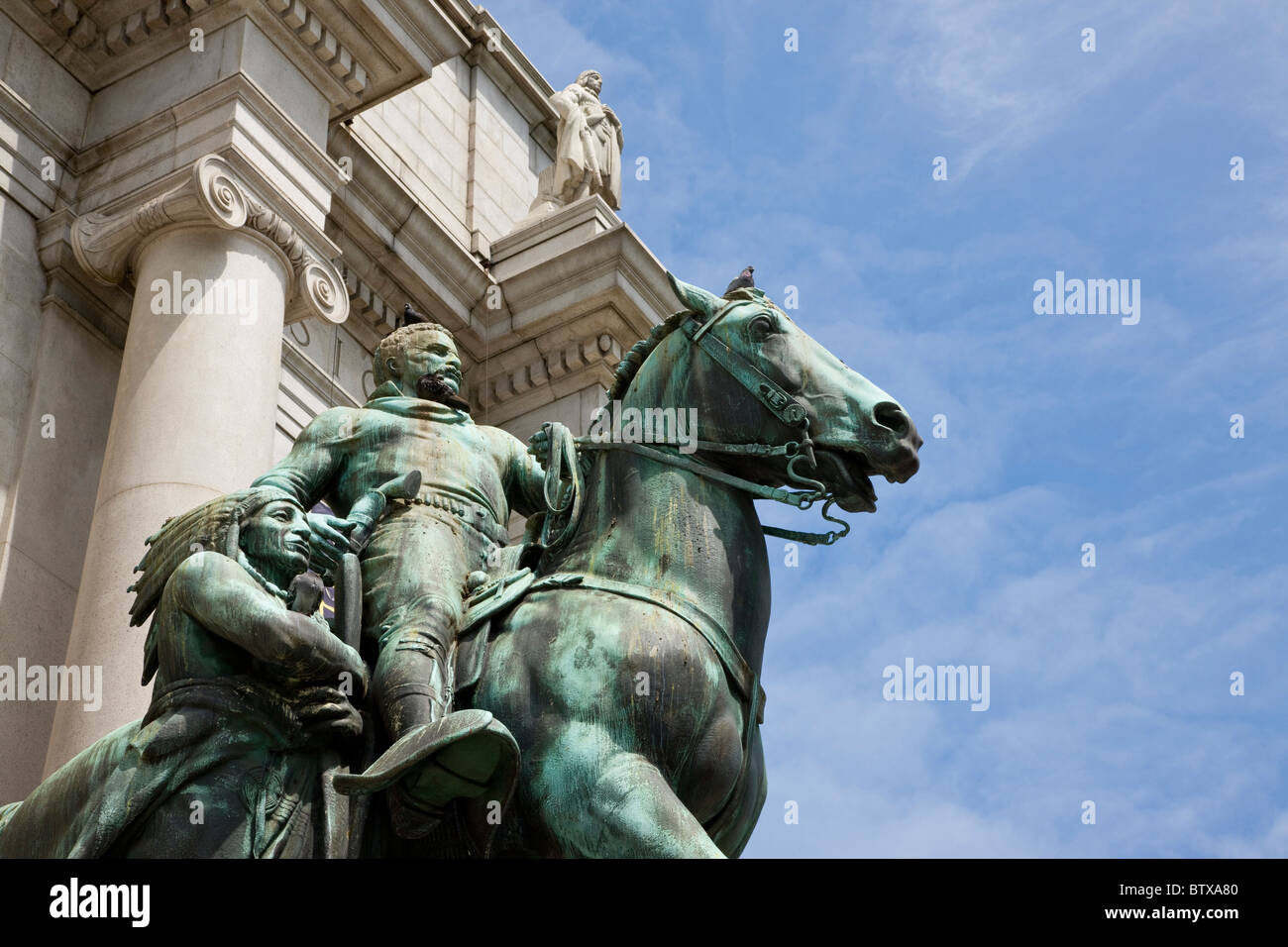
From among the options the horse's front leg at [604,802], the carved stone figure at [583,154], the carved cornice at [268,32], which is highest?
the carved stone figure at [583,154]

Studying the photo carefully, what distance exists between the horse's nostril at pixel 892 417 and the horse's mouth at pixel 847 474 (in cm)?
15

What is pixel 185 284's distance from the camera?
14047 millimetres

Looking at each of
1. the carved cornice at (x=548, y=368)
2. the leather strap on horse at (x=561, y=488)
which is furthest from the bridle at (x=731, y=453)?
→ the carved cornice at (x=548, y=368)

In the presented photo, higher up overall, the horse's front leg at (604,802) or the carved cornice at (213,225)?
the carved cornice at (213,225)

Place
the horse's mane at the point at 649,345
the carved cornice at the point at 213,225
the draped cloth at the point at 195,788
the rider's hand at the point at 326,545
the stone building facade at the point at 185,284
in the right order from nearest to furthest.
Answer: the draped cloth at the point at 195,788 → the rider's hand at the point at 326,545 → the horse's mane at the point at 649,345 → the stone building facade at the point at 185,284 → the carved cornice at the point at 213,225

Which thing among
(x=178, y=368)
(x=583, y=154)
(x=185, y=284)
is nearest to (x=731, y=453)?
(x=178, y=368)

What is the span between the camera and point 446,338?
914 centimetres

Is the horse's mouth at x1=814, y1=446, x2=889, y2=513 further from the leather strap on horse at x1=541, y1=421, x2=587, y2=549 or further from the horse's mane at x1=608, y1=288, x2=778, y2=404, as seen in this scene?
the leather strap on horse at x1=541, y1=421, x2=587, y2=549

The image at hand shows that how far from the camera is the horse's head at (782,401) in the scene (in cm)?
756

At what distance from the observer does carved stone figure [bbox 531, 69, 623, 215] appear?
21.1 m

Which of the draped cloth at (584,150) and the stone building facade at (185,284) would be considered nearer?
the stone building facade at (185,284)

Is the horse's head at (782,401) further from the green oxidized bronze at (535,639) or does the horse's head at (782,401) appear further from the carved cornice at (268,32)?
the carved cornice at (268,32)
